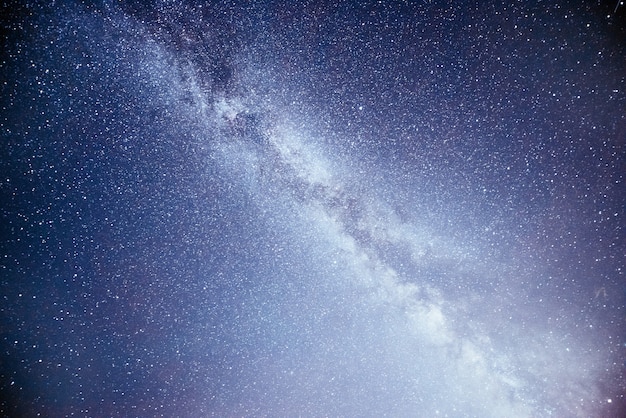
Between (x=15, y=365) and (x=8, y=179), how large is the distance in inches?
55.9

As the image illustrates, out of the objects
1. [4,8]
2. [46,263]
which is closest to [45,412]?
[46,263]

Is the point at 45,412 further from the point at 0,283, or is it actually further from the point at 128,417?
the point at 0,283

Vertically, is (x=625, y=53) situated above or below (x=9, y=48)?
above

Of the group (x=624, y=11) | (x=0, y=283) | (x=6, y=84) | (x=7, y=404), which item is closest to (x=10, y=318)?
(x=0, y=283)

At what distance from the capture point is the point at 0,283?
188 centimetres

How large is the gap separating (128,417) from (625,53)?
4.02 metres

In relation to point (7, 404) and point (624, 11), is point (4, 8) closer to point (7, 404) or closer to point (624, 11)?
point (7, 404)

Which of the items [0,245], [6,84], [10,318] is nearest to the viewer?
[6,84]

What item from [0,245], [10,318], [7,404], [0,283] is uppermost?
[0,245]

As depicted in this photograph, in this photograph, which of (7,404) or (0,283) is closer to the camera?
(0,283)

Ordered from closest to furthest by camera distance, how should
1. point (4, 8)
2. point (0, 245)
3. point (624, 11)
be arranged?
1. point (624, 11)
2. point (4, 8)
3. point (0, 245)

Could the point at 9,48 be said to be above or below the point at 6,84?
above

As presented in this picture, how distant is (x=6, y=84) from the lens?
4.99ft

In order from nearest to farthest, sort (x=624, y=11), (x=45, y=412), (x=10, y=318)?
(x=624, y=11) → (x=10, y=318) → (x=45, y=412)
